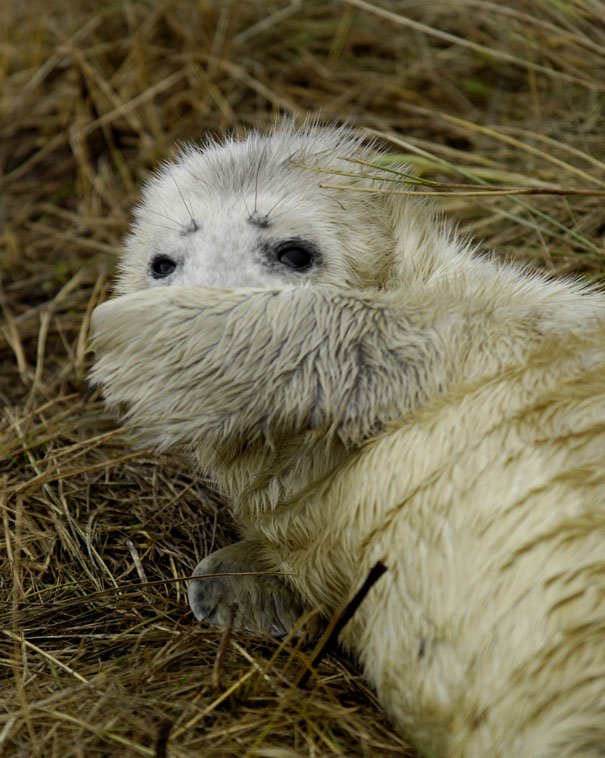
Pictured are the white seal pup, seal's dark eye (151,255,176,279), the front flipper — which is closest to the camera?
the white seal pup

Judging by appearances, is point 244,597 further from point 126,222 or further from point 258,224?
point 126,222

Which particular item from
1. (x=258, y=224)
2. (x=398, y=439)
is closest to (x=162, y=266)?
(x=258, y=224)

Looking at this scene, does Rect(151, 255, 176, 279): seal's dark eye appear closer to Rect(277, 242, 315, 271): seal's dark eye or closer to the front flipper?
Rect(277, 242, 315, 271): seal's dark eye

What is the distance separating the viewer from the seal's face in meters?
2.64

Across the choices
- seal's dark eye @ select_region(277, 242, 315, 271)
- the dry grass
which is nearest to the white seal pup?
seal's dark eye @ select_region(277, 242, 315, 271)

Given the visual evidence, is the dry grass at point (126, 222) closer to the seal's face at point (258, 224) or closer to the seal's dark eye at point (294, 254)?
the seal's face at point (258, 224)

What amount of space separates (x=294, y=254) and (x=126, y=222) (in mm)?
2094

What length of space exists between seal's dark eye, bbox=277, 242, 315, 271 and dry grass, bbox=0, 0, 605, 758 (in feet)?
1.89

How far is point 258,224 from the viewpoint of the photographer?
2682 millimetres

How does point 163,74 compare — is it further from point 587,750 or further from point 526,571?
point 587,750

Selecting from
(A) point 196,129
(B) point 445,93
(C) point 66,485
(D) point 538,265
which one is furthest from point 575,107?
(C) point 66,485

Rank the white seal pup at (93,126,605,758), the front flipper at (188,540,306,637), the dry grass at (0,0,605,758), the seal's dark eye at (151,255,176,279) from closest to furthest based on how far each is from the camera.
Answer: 1. the white seal pup at (93,126,605,758)
2. the dry grass at (0,0,605,758)
3. the front flipper at (188,540,306,637)
4. the seal's dark eye at (151,255,176,279)

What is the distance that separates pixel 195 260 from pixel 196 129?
2.61 m

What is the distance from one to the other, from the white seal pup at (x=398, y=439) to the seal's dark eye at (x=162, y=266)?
0.09ft
